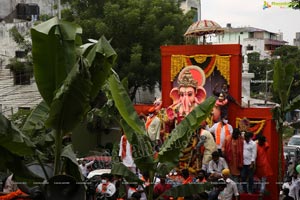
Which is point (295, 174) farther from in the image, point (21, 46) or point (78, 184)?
point (21, 46)

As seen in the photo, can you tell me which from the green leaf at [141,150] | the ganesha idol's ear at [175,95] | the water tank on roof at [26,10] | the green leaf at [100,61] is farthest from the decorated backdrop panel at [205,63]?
the water tank on roof at [26,10]

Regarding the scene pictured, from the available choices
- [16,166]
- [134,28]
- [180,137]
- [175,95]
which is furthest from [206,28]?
[134,28]

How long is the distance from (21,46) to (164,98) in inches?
505

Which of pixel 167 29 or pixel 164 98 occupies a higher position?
pixel 167 29

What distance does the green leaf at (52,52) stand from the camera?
6230 mm

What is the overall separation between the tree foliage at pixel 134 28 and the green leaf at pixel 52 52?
14.5 metres

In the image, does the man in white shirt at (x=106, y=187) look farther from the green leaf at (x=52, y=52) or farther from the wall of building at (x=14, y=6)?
the wall of building at (x=14, y=6)

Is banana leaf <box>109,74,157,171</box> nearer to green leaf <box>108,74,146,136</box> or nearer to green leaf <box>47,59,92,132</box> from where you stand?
green leaf <box>108,74,146,136</box>

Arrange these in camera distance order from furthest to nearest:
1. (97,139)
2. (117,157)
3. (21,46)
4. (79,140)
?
(21,46) → (97,139) → (79,140) → (117,157)

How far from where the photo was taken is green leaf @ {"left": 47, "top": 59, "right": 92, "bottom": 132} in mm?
5879

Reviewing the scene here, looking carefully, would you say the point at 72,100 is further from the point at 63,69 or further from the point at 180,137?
the point at 180,137

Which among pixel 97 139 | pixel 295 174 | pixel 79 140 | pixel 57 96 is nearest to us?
pixel 57 96

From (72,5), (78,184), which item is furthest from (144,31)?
(78,184)

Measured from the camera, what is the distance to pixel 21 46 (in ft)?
79.5
